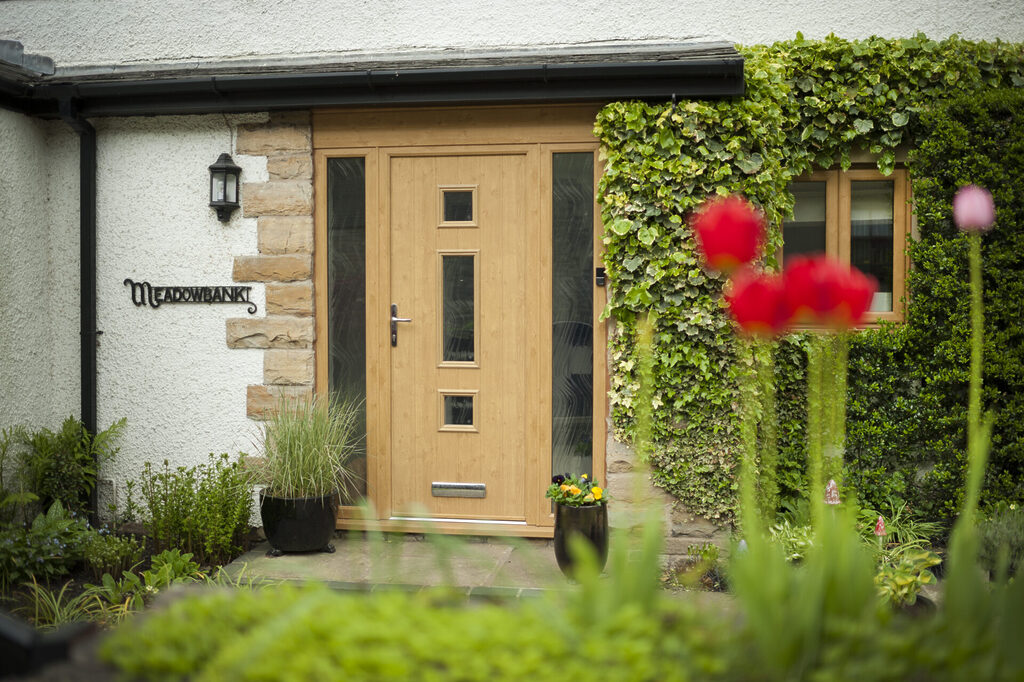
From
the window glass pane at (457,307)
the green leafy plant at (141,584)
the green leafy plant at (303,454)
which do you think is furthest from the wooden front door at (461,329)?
the green leafy plant at (141,584)

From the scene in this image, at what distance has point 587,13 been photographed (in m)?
5.43

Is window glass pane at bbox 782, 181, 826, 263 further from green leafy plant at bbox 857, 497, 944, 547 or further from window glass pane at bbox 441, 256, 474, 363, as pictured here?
window glass pane at bbox 441, 256, 474, 363

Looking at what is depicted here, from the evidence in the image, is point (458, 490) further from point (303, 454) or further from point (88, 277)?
point (88, 277)

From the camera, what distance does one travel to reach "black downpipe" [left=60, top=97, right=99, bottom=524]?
5523 mm

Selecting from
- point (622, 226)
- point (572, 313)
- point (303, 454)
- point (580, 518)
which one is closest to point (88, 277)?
point (303, 454)

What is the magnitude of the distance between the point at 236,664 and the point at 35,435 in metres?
4.50

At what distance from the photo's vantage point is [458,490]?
5.38 metres

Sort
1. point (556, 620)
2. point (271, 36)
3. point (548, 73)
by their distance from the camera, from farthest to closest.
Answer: point (271, 36) < point (548, 73) < point (556, 620)

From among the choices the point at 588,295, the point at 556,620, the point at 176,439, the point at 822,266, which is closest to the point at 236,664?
the point at 556,620

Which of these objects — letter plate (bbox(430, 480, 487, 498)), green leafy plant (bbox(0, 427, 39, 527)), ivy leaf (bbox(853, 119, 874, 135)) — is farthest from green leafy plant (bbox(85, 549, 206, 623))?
ivy leaf (bbox(853, 119, 874, 135))

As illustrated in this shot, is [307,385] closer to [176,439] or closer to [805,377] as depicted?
[176,439]

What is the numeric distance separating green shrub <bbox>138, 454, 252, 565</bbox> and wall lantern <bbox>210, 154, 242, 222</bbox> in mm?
1580

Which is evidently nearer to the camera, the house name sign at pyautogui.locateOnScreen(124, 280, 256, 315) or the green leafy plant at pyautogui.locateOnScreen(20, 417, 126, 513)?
the green leafy plant at pyautogui.locateOnScreen(20, 417, 126, 513)

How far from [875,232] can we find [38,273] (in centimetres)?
544
